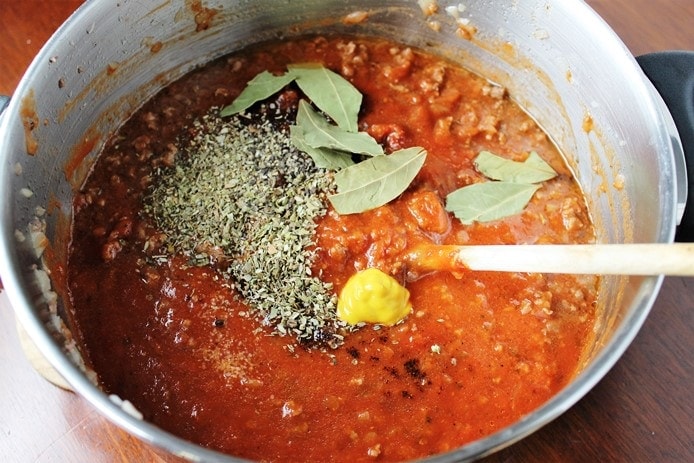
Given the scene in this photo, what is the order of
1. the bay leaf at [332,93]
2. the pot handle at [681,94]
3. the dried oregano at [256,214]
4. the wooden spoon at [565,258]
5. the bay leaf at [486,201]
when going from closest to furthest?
the wooden spoon at [565,258] → the pot handle at [681,94] → the dried oregano at [256,214] → the bay leaf at [486,201] → the bay leaf at [332,93]

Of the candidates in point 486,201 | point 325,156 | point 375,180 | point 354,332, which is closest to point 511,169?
point 486,201

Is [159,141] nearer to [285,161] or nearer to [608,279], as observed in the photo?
[285,161]

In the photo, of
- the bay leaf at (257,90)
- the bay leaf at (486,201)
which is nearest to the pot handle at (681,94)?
the bay leaf at (486,201)

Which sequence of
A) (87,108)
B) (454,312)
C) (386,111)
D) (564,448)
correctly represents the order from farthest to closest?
(386,111), (87,108), (454,312), (564,448)

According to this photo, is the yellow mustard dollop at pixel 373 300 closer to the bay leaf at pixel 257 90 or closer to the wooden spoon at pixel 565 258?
the wooden spoon at pixel 565 258

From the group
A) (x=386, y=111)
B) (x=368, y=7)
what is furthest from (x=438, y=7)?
(x=386, y=111)

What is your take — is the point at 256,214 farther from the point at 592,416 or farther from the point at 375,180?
the point at 592,416

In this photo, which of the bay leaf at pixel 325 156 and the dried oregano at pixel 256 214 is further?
the bay leaf at pixel 325 156
